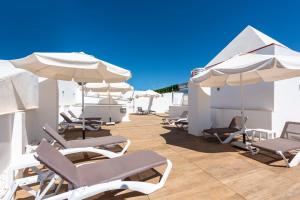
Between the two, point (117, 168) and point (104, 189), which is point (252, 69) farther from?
point (104, 189)

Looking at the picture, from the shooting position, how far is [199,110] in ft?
21.7

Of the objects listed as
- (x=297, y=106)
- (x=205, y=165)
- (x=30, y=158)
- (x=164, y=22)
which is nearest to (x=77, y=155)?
(x=30, y=158)

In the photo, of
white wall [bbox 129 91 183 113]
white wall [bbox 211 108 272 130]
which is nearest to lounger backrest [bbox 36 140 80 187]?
white wall [bbox 211 108 272 130]

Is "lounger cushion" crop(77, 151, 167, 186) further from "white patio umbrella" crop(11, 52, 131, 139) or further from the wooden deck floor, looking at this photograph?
"white patio umbrella" crop(11, 52, 131, 139)

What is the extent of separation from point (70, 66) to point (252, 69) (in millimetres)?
4113

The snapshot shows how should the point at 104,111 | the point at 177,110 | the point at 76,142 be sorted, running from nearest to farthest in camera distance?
1. the point at 76,142
2. the point at 104,111
3. the point at 177,110

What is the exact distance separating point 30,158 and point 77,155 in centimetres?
166

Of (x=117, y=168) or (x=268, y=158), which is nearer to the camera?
(x=117, y=168)

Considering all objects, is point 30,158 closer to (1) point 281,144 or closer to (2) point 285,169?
(2) point 285,169

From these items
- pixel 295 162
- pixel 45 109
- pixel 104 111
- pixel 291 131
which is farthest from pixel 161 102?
pixel 295 162

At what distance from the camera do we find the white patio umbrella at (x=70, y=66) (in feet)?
13.0

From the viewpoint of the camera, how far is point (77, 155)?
4324 millimetres

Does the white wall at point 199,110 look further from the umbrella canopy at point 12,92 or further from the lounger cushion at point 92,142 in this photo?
the umbrella canopy at point 12,92

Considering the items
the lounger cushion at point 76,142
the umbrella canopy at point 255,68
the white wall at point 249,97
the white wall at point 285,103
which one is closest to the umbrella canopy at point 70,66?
the lounger cushion at point 76,142
